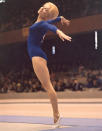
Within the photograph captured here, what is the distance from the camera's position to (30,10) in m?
14.1

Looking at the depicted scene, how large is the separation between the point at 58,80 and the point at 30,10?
346 centimetres

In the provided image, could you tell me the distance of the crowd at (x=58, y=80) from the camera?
37.4 feet

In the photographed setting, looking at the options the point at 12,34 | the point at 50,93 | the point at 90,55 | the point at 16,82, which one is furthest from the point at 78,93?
the point at 50,93

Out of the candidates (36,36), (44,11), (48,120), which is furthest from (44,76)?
(48,120)

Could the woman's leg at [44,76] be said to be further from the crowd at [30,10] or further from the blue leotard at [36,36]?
the crowd at [30,10]

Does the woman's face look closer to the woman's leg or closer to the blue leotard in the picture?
the blue leotard

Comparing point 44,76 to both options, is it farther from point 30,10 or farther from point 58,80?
point 30,10

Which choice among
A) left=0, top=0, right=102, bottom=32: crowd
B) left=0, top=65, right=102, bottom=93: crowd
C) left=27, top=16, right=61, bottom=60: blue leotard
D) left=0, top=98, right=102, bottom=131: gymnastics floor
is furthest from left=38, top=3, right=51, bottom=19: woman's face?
left=0, top=0, right=102, bottom=32: crowd

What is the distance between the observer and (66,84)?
40.9ft

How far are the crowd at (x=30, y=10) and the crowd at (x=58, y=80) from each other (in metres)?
2.16

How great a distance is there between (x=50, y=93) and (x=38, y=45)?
42cm

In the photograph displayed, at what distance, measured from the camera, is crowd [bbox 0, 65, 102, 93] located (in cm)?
1140

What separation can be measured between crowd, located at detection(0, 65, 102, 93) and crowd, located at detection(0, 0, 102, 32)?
2156mm

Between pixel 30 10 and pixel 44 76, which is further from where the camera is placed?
pixel 30 10
